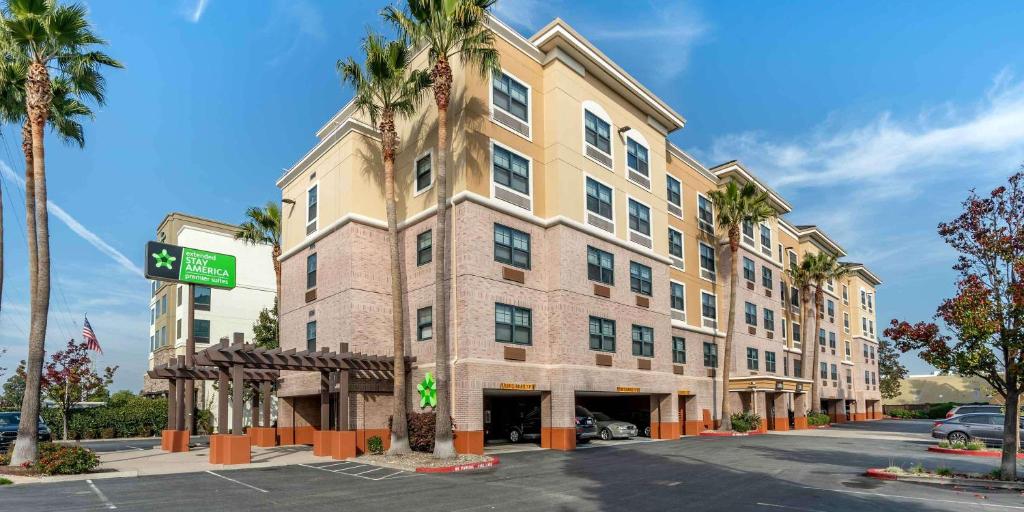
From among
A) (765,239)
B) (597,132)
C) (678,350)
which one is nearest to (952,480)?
(597,132)

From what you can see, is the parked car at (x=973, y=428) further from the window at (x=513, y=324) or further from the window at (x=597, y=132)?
the window at (x=597, y=132)

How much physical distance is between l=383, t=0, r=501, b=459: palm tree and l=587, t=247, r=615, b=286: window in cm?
901

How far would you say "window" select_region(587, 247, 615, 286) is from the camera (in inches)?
1237

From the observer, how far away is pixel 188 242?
178ft

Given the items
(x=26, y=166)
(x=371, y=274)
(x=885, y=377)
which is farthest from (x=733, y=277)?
(x=885, y=377)

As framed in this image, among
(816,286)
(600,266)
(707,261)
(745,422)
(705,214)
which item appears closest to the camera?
(600,266)

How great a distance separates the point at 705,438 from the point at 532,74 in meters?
21.8

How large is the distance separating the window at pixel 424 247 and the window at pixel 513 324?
3.72 metres

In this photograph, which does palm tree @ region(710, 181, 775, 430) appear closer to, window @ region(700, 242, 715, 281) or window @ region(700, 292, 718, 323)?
window @ region(700, 292, 718, 323)

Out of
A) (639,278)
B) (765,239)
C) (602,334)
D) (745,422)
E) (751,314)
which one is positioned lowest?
(745,422)

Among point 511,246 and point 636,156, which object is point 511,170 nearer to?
point 511,246

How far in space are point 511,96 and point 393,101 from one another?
19.6 feet

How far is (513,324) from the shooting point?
28.1m

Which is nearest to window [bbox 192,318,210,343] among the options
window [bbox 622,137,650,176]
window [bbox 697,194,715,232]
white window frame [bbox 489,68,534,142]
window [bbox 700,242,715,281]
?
white window frame [bbox 489,68,534,142]
